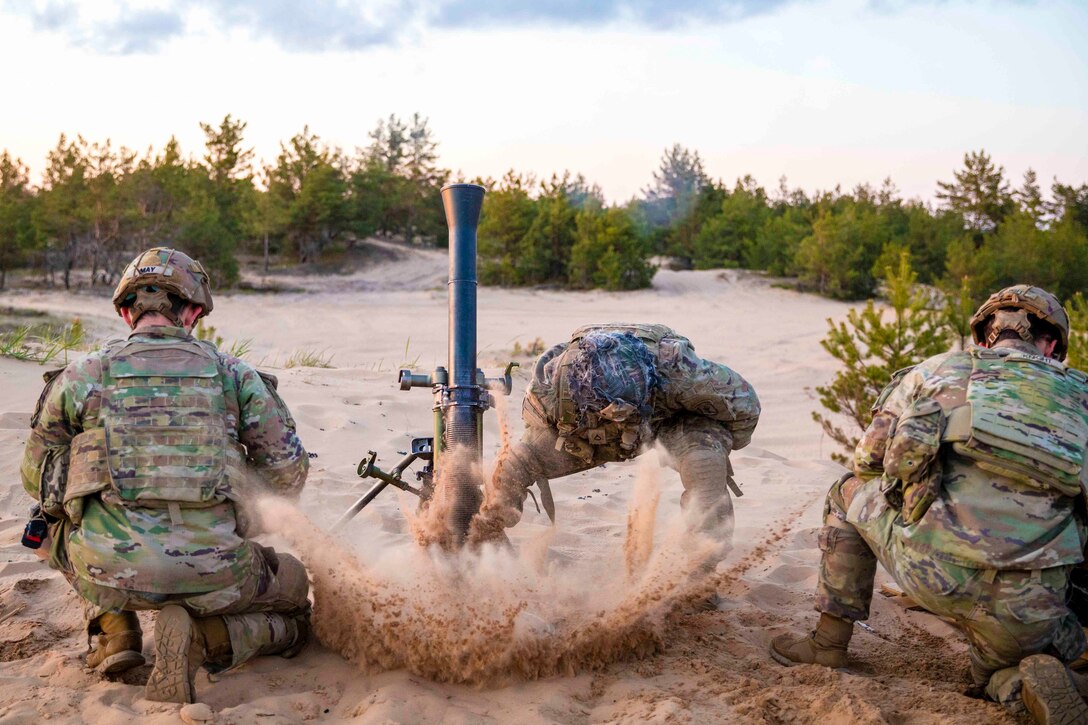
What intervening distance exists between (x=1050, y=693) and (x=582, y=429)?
195 centimetres

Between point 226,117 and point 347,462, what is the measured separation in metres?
23.4

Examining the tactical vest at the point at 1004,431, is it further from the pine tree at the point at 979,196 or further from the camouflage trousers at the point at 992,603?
the pine tree at the point at 979,196

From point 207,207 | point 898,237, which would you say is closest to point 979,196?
point 898,237

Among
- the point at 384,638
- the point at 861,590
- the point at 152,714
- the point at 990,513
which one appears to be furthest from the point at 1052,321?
the point at 152,714

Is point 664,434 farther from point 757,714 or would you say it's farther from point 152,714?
point 152,714

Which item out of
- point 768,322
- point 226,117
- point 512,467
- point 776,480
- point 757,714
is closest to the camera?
point 757,714

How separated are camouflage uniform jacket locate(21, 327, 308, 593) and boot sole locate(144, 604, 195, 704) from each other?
0.12m

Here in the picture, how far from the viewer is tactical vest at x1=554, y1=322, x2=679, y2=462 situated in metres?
4.05

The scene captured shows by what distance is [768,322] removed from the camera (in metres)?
16.1

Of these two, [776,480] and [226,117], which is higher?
[226,117]

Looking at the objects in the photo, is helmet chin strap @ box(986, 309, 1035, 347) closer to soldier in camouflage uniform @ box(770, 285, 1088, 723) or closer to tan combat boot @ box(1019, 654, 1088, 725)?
soldier in camouflage uniform @ box(770, 285, 1088, 723)

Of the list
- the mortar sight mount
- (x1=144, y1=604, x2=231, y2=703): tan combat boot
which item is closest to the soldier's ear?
the mortar sight mount

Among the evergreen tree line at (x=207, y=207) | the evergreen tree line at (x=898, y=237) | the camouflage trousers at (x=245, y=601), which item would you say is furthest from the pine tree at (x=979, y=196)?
the camouflage trousers at (x=245, y=601)

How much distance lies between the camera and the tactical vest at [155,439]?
10.4ft
